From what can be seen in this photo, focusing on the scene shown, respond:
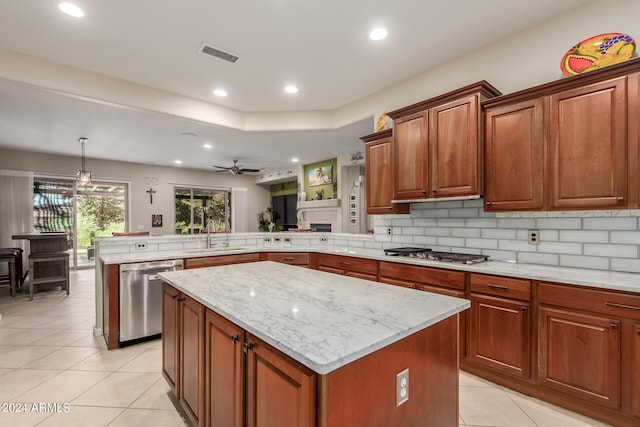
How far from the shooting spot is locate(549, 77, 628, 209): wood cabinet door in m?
1.89

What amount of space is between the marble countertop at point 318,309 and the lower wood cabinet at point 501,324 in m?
1.07

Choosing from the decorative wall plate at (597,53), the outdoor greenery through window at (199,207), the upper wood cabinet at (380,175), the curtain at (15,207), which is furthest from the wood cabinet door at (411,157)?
the curtain at (15,207)

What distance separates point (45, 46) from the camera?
274cm

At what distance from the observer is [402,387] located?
104 cm

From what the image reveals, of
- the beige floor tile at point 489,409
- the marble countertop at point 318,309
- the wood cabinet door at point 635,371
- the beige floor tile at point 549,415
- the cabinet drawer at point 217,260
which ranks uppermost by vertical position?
the marble countertop at point 318,309

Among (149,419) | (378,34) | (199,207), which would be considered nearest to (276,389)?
(149,419)

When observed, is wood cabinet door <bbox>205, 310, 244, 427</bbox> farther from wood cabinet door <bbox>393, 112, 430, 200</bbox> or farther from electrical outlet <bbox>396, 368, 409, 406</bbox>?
wood cabinet door <bbox>393, 112, 430, 200</bbox>

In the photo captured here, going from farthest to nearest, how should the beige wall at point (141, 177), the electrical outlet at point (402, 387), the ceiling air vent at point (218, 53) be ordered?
the beige wall at point (141, 177) → the ceiling air vent at point (218, 53) → the electrical outlet at point (402, 387)

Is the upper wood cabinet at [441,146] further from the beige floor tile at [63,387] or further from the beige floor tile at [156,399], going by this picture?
the beige floor tile at [63,387]

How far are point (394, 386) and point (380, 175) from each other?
2.67m

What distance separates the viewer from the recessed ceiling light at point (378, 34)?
2.55 m

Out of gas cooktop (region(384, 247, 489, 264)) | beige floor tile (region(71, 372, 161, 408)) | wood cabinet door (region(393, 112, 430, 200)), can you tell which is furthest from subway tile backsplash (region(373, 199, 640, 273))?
beige floor tile (region(71, 372, 161, 408))

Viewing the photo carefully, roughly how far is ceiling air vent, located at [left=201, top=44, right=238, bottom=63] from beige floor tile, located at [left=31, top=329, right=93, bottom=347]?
327 cm

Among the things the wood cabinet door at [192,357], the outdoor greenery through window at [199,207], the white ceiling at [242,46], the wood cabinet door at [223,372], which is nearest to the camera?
the wood cabinet door at [223,372]
